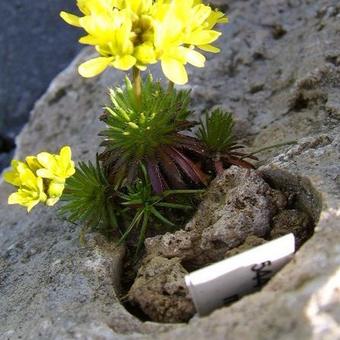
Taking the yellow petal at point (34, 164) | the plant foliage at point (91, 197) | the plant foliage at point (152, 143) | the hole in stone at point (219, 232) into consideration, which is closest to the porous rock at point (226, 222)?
the hole in stone at point (219, 232)

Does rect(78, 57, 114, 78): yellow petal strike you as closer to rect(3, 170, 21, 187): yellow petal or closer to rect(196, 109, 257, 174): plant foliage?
rect(3, 170, 21, 187): yellow petal

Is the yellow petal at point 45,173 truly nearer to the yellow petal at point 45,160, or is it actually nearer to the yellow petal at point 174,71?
the yellow petal at point 45,160

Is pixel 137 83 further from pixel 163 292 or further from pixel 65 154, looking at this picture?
pixel 163 292

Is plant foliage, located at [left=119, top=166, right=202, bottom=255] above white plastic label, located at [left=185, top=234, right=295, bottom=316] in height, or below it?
below

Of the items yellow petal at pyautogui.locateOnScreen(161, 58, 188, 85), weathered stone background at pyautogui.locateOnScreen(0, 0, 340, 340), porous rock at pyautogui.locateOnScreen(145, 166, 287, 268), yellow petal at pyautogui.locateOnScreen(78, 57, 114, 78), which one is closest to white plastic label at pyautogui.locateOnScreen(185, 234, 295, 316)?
weathered stone background at pyautogui.locateOnScreen(0, 0, 340, 340)

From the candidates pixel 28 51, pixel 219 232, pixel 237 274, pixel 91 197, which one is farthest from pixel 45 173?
pixel 28 51

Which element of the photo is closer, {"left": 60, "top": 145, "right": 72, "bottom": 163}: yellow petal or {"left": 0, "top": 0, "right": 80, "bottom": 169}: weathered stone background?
{"left": 60, "top": 145, "right": 72, "bottom": 163}: yellow petal

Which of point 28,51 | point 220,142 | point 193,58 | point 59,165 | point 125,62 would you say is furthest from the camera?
point 28,51
